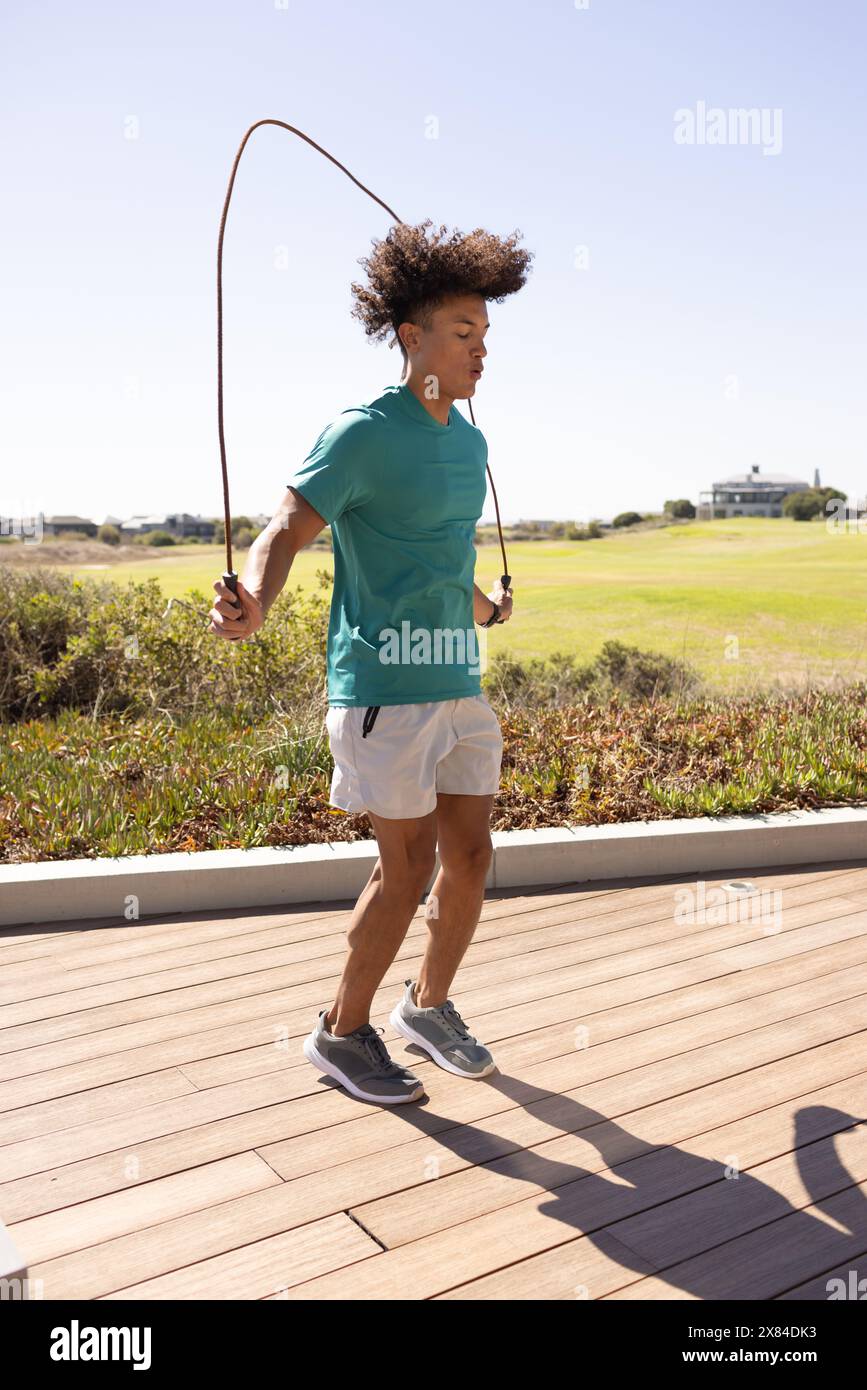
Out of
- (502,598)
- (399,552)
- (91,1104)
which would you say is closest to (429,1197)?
(91,1104)

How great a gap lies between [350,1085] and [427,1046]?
25cm

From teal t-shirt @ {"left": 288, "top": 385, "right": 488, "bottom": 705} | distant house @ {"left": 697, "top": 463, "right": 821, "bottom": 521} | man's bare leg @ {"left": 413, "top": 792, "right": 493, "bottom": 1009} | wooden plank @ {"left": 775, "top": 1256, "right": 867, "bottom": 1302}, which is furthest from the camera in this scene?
distant house @ {"left": 697, "top": 463, "right": 821, "bottom": 521}

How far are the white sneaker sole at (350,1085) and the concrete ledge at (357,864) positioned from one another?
1170 mm

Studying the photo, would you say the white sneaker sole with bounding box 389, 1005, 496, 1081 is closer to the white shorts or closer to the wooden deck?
the wooden deck

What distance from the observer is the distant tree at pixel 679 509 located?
4688 centimetres

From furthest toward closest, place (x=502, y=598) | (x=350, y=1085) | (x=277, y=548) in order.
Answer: (x=502, y=598) < (x=350, y=1085) < (x=277, y=548)

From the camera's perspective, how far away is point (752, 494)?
73.2 metres

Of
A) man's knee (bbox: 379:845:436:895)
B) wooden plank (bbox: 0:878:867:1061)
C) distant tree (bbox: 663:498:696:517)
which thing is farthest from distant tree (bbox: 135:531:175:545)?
man's knee (bbox: 379:845:436:895)

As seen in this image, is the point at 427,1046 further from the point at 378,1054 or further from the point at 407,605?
the point at 407,605

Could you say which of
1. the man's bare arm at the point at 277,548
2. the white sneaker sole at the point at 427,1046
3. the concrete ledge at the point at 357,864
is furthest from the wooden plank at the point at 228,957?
the man's bare arm at the point at 277,548

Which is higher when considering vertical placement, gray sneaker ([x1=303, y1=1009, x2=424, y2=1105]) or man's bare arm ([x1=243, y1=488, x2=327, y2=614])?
man's bare arm ([x1=243, y1=488, x2=327, y2=614])

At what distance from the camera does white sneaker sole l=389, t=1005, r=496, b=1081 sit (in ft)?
8.95

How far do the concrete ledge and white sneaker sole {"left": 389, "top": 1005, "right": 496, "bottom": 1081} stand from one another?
3.31 feet

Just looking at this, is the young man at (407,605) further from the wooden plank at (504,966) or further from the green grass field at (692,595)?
the green grass field at (692,595)
